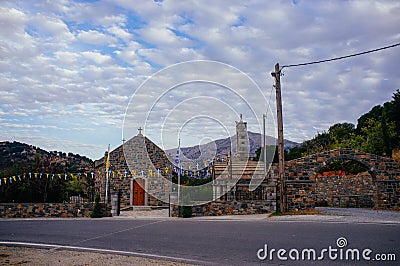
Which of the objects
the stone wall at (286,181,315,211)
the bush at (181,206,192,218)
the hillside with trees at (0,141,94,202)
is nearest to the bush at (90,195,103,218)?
the bush at (181,206,192,218)

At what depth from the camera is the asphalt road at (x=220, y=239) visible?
24.7ft

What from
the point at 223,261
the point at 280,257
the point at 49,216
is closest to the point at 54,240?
the point at 223,261

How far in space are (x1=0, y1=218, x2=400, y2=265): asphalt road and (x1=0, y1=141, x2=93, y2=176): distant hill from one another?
44.9 feet

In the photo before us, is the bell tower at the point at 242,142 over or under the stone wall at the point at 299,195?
over

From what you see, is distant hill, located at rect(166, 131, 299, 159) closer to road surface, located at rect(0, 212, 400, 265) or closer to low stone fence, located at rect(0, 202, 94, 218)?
low stone fence, located at rect(0, 202, 94, 218)

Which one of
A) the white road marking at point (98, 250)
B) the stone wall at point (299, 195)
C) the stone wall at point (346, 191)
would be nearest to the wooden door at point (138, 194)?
the stone wall at point (299, 195)

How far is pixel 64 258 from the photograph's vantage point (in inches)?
291

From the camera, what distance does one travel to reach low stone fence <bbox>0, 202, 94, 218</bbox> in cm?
1822

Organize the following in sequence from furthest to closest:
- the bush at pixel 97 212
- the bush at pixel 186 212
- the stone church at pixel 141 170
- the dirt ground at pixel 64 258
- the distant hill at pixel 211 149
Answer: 1. the stone church at pixel 141 170
2. the distant hill at pixel 211 149
3. the bush at pixel 97 212
4. the bush at pixel 186 212
5. the dirt ground at pixel 64 258

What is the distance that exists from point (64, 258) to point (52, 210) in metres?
11.8

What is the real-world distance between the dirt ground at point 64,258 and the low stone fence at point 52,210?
10108 millimetres

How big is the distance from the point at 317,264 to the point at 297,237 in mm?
2597

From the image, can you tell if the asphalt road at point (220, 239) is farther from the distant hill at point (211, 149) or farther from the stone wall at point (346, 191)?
the distant hill at point (211, 149)

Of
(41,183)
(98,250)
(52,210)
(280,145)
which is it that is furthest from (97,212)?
(98,250)
